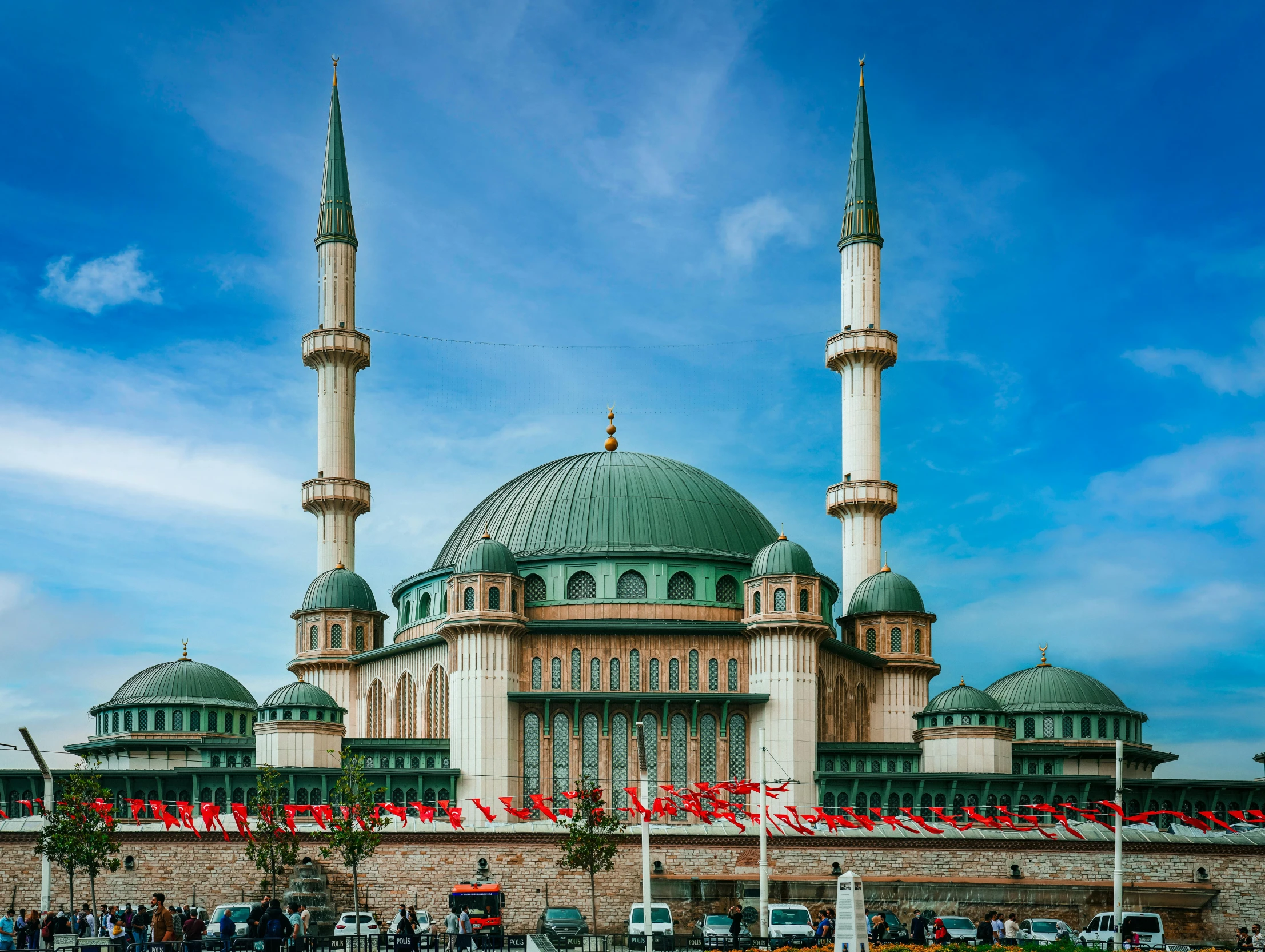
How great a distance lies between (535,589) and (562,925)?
82.4 ft

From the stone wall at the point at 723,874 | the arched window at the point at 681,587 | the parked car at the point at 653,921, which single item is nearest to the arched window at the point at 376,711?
the arched window at the point at 681,587

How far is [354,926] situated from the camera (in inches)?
1870

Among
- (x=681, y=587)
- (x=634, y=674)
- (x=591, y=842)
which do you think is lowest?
(x=591, y=842)

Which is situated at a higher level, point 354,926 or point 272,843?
point 272,843

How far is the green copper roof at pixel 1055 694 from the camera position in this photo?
77688 mm

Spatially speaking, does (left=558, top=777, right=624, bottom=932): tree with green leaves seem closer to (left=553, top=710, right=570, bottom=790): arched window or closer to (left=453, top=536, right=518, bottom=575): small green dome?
(left=553, top=710, right=570, bottom=790): arched window

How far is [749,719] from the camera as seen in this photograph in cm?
6525

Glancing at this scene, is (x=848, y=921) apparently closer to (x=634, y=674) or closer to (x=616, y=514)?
(x=634, y=674)

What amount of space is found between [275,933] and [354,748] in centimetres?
2993

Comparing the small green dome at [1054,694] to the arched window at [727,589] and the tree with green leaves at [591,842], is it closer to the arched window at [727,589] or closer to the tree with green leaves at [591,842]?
the arched window at [727,589]

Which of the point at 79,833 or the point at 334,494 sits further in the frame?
the point at 334,494

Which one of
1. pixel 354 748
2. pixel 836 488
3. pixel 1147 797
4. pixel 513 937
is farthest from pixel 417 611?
pixel 1147 797

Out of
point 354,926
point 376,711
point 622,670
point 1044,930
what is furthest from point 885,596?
point 354,926

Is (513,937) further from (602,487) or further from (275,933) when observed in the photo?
(602,487)
